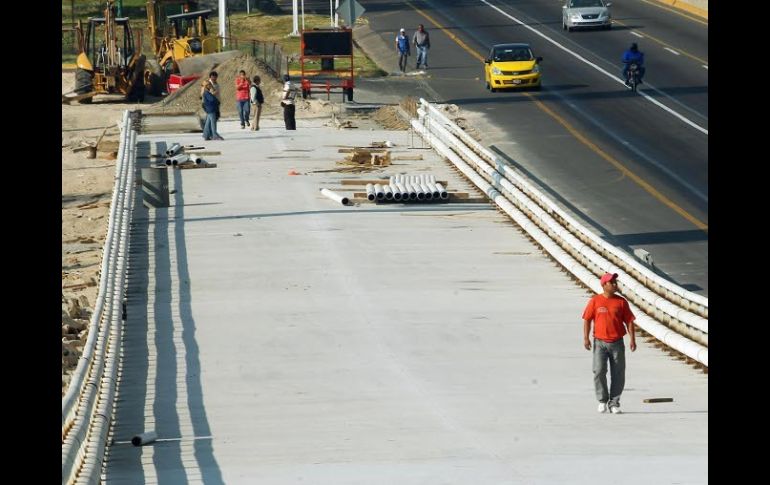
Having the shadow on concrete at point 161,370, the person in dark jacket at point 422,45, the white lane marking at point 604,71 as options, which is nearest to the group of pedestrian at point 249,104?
the white lane marking at point 604,71

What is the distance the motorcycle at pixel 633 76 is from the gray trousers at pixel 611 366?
35590mm

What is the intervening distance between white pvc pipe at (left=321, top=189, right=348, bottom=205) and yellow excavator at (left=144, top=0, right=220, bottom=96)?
976 inches

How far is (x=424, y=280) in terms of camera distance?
2409 centimetres

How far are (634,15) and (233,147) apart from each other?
3559 centimetres

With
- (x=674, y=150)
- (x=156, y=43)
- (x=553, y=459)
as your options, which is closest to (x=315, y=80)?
(x=156, y=43)

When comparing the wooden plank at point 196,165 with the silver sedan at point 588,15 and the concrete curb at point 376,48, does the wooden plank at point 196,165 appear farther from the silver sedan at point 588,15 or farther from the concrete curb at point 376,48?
the silver sedan at point 588,15

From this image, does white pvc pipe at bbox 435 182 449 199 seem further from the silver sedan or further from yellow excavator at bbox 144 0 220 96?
the silver sedan

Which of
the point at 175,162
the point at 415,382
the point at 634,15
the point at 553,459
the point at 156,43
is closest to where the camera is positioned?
the point at 553,459

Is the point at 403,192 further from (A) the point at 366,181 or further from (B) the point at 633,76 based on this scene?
(B) the point at 633,76

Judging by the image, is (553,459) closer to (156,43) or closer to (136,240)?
(136,240)

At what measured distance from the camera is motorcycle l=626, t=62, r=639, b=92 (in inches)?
2013

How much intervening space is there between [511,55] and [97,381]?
38179 millimetres

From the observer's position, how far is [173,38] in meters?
58.2

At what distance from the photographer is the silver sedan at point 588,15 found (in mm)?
66312
